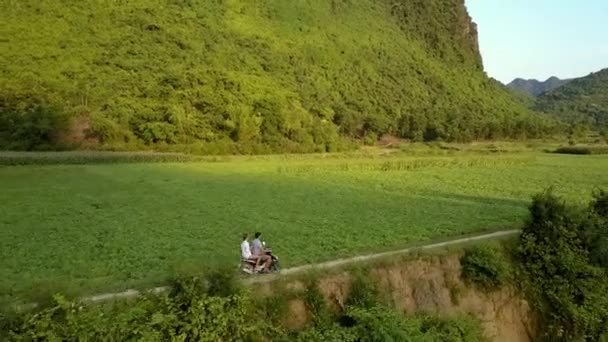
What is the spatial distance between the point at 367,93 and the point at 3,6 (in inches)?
2252

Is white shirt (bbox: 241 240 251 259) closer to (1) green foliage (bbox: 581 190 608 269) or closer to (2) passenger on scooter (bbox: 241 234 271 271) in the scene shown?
(2) passenger on scooter (bbox: 241 234 271 271)

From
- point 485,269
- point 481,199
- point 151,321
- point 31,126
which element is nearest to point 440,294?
point 485,269

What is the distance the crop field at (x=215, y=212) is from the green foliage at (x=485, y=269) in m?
2.15

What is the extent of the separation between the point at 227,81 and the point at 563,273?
50396mm

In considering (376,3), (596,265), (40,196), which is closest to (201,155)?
(40,196)

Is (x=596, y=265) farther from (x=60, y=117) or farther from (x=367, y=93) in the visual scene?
(x=367, y=93)

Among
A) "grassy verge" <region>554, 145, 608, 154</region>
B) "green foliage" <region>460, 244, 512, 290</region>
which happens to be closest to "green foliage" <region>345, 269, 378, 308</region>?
"green foliage" <region>460, 244, 512, 290</region>

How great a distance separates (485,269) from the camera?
46.9 ft

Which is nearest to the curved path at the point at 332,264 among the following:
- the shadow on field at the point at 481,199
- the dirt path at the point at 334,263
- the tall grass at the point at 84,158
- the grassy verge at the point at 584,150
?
the dirt path at the point at 334,263

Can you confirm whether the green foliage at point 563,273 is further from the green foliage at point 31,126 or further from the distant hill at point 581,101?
the distant hill at point 581,101

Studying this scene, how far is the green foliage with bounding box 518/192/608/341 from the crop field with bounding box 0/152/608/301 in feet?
9.21

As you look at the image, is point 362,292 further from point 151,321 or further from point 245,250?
Answer: point 151,321

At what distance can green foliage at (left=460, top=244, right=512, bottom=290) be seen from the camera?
1421cm

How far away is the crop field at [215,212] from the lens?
13.6 metres
